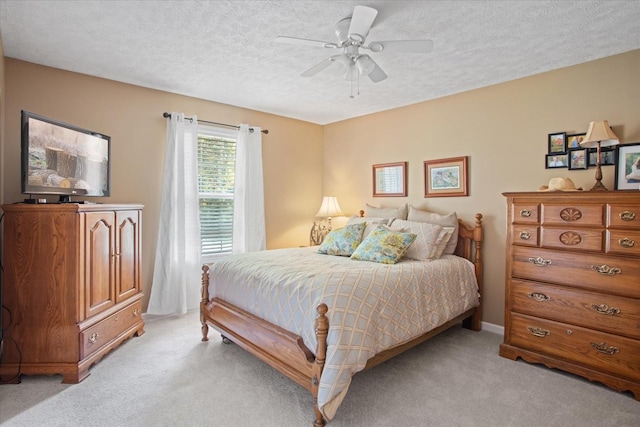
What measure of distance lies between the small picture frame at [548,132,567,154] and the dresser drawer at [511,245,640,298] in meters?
1.01

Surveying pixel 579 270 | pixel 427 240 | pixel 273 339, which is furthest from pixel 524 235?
pixel 273 339

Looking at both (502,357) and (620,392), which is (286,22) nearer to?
(502,357)

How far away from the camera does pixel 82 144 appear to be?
2730 millimetres

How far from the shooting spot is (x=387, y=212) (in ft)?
13.3

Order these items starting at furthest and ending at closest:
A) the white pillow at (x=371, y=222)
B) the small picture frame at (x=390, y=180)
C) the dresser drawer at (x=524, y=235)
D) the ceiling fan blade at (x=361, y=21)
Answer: the small picture frame at (x=390, y=180)
the white pillow at (x=371, y=222)
the dresser drawer at (x=524, y=235)
the ceiling fan blade at (x=361, y=21)

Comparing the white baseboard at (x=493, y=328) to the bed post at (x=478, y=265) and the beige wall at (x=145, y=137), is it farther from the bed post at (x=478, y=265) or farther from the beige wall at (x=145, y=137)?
the beige wall at (x=145, y=137)

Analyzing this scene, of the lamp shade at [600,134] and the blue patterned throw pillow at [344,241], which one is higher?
the lamp shade at [600,134]

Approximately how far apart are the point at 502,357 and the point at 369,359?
1390 mm

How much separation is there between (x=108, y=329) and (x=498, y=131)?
4.02 m

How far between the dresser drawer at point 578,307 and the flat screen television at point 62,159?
12.1 ft

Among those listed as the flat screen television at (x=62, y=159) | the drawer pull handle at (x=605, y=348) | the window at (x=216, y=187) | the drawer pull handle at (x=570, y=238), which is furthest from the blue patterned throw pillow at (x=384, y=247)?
the flat screen television at (x=62, y=159)

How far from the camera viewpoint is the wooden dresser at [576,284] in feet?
7.21

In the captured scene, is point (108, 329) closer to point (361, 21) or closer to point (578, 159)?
point (361, 21)

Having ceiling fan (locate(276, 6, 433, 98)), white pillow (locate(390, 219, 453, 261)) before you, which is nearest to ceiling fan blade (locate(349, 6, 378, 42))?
ceiling fan (locate(276, 6, 433, 98))
